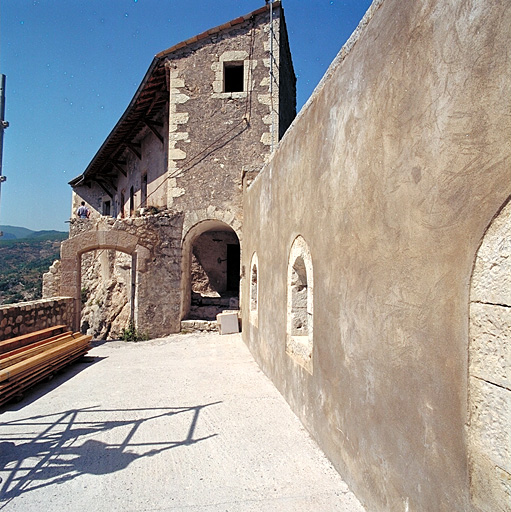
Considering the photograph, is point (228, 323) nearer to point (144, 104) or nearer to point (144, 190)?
point (144, 190)

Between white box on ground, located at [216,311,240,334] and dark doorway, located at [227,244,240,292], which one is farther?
dark doorway, located at [227,244,240,292]

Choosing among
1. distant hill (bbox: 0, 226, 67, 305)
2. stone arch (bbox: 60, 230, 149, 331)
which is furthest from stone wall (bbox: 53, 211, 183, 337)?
distant hill (bbox: 0, 226, 67, 305)

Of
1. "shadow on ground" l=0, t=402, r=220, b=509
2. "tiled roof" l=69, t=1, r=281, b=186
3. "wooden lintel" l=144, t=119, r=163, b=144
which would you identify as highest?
"tiled roof" l=69, t=1, r=281, b=186

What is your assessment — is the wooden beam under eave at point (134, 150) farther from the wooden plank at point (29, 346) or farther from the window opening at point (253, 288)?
the wooden plank at point (29, 346)

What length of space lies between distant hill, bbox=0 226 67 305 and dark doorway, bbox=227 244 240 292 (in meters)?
15.8

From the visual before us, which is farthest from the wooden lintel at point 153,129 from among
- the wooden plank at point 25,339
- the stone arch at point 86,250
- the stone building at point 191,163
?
the wooden plank at point 25,339

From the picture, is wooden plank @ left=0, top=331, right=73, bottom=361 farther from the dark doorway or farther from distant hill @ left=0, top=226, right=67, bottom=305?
distant hill @ left=0, top=226, right=67, bottom=305

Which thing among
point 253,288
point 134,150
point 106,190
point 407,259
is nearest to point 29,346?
point 253,288

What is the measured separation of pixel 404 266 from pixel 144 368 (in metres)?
5.81

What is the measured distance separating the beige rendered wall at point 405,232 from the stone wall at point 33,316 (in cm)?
479

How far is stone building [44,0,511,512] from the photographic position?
1480 mm

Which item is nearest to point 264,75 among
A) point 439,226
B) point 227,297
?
point 227,297

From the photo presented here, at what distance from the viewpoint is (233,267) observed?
1467cm

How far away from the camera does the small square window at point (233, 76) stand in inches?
447
